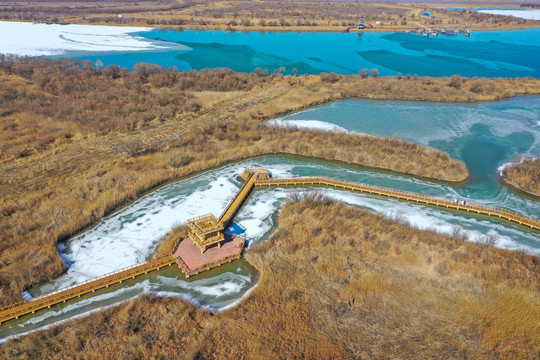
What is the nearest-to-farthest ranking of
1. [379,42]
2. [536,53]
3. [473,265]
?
[473,265], [536,53], [379,42]

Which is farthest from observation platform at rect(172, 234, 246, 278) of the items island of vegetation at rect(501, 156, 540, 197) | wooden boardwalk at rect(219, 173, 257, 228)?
island of vegetation at rect(501, 156, 540, 197)

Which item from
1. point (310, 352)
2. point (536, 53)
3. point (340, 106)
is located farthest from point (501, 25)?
point (310, 352)

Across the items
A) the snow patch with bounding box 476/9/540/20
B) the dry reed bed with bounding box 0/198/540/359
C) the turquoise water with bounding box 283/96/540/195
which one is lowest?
the dry reed bed with bounding box 0/198/540/359

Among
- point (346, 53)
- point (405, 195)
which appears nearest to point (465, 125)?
point (405, 195)

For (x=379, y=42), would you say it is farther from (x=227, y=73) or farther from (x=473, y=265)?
(x=473, y=265)

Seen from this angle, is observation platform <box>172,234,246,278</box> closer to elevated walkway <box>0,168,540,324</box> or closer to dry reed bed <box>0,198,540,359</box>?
elevated walkway <box>0,168,540,324</box>
